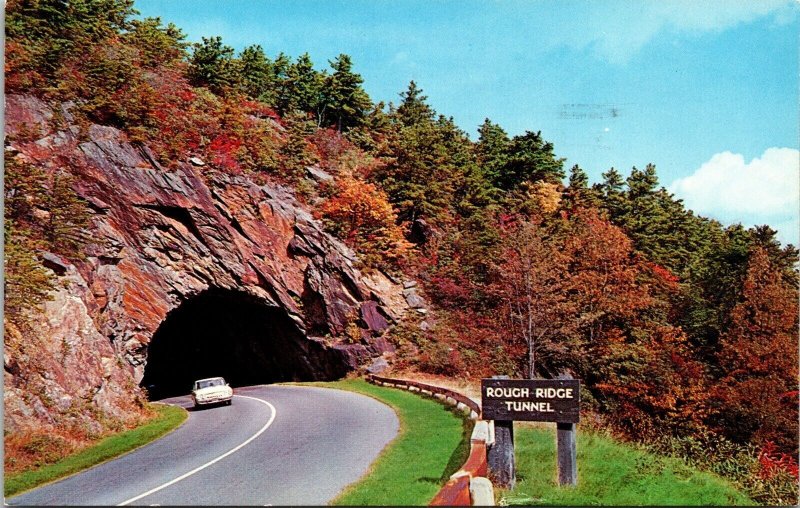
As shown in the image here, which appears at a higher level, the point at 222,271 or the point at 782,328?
the point at 222,271

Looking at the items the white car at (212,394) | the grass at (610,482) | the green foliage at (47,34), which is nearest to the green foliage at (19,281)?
the white car at (212,394)

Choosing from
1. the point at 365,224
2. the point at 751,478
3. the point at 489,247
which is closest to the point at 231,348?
the point at 365,224

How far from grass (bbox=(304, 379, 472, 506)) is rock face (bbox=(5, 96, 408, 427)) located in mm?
11455

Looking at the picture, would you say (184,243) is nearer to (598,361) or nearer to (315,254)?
(315,254)

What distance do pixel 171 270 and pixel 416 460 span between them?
24969mm

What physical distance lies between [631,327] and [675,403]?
5.19 metres

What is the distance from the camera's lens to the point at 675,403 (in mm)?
30922

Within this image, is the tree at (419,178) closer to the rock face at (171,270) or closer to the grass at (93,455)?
the rock face at (171,270)

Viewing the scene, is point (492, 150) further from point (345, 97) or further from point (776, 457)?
point (776, 457)

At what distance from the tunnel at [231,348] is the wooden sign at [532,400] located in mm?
27114

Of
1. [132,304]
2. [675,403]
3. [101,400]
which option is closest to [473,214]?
[675,403]

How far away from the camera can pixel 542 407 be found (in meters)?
10.4

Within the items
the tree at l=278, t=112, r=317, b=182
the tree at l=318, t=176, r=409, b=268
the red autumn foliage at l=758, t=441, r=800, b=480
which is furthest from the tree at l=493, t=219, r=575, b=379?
the tree at l=278, t=112, r=317, b=182

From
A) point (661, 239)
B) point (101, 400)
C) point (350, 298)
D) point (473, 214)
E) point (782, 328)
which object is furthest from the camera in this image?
point (661, 239)
